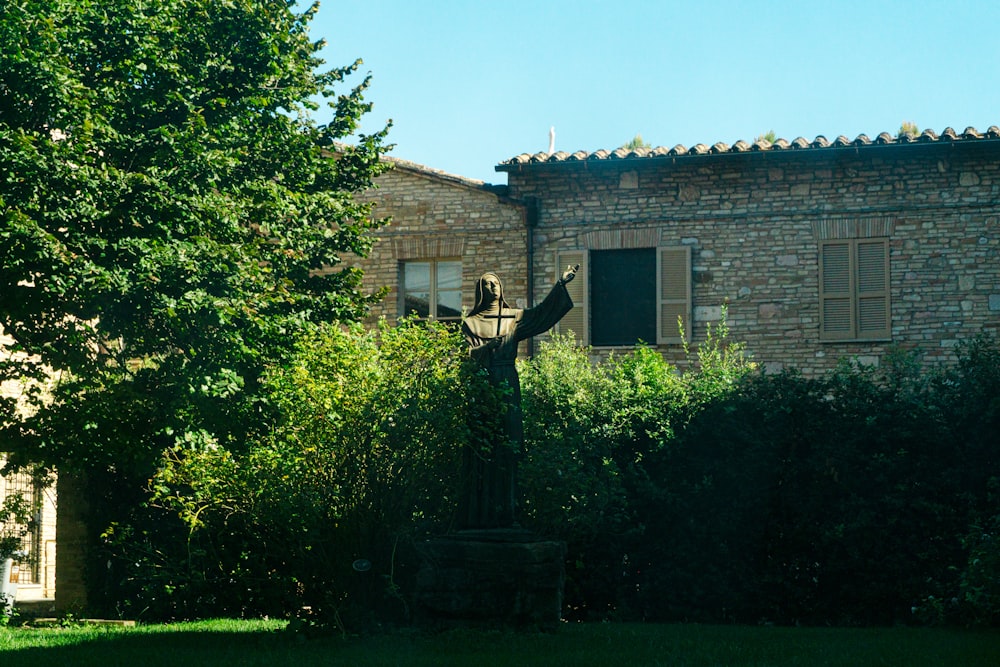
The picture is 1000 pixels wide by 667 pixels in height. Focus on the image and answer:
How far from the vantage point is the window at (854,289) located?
56.5 ft

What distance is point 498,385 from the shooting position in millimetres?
10391

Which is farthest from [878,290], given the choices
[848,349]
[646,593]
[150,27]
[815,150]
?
[150,27]

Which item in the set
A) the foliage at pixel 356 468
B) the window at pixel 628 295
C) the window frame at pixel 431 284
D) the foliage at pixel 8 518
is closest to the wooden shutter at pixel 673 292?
the window at pixel 628 295

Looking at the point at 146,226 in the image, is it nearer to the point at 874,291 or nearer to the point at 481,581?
the point at 481,581

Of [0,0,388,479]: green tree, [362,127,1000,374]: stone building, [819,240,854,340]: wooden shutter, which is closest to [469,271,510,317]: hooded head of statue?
[0,0,388,479]: green tree

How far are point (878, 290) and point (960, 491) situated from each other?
4941 millimetres

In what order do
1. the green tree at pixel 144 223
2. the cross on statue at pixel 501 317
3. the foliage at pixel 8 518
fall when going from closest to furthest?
the cross on statue at pixel 501 317
the green tree at pixel 144 223
the foliage at pixel 8 518

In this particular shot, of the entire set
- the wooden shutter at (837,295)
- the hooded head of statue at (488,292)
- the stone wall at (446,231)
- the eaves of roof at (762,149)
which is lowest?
the hooded head of statue at (488,292)

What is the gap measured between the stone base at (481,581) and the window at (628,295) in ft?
27.1

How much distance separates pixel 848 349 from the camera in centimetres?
1717

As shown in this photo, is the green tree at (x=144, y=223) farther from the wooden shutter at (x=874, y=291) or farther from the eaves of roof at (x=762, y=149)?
the wooden shutter at (x=874, y=291)

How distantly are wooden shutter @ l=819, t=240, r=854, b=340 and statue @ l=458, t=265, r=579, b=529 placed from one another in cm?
797

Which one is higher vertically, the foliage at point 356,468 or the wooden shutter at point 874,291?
the wooden shutter at point 874,291

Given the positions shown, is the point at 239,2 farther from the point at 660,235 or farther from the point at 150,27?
the point at 660,235
